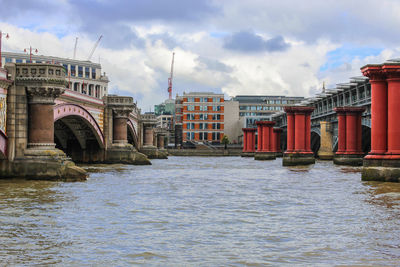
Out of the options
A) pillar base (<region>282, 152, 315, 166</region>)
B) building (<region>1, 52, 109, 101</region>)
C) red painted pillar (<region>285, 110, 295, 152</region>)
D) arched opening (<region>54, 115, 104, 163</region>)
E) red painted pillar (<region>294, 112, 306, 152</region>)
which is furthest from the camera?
building (<region>1, 52, 109, 101</region>)

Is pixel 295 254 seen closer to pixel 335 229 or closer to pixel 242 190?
pixel 335 229

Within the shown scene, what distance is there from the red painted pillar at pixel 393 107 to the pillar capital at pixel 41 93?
16297 millimetres

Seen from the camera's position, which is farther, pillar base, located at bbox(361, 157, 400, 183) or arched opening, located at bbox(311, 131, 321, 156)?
arched opening, located at bbox(311, 131, 321, 156)

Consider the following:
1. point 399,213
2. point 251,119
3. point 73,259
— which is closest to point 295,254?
point 73,259

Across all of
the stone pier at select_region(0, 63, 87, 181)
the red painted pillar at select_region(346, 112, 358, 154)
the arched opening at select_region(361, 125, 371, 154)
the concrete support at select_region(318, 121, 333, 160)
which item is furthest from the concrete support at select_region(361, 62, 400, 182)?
the concrete support at select_region(318, 121, 333, 160)

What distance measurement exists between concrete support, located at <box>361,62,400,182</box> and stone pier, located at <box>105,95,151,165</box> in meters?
25.2

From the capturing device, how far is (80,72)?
151375mm

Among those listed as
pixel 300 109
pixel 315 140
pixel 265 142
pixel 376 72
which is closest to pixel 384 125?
pixel 376 72

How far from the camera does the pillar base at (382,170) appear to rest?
27.1m

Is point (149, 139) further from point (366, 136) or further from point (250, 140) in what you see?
point (366, 136)

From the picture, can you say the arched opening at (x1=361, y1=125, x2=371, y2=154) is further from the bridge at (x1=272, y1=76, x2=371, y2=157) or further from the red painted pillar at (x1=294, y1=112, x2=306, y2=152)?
the red painted pillar at (x1=294, y1=112, x2=306, y2=152)

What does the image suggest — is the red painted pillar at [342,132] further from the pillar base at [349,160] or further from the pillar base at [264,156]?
the pillar base at [264,156]

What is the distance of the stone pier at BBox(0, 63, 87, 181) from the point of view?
1068 inches

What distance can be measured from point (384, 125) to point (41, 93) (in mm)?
17218
